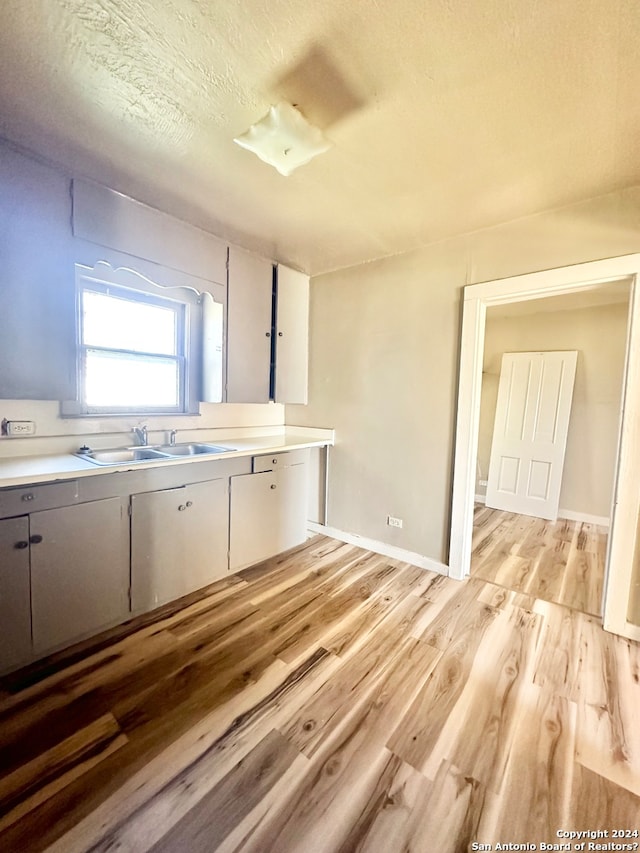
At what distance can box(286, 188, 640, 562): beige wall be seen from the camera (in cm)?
211

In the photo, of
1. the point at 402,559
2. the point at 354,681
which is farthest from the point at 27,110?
the point at 402,559

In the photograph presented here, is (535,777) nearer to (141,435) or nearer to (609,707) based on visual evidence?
(609,707)

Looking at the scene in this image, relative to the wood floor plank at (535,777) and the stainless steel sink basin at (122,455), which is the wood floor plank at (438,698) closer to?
the wood floor plank at (535,777)

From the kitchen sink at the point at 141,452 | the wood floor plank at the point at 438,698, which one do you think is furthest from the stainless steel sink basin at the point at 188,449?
the wood floor plank at the point at 438,698

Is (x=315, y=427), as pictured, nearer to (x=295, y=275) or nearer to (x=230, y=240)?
(x=295, y=275)

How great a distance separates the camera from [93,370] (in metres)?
2.24

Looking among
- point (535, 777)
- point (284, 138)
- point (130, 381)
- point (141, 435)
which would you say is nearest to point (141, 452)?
point (141, 435)

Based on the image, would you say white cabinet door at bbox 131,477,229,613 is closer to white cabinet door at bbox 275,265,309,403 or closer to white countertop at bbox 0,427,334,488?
white countertop at bbox 0,427,334,488

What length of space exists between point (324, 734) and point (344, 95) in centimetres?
249

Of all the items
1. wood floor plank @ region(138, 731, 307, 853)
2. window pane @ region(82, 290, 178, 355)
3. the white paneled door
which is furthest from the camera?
the white paneled door

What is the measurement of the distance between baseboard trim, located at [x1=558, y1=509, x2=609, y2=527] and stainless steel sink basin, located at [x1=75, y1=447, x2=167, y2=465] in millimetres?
4131

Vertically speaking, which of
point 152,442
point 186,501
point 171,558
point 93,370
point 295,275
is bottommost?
point 171,558

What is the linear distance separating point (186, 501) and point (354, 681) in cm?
135

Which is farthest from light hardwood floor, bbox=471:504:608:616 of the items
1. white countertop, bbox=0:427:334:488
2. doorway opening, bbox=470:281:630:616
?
white countertop, bbox=0:427:334:488
